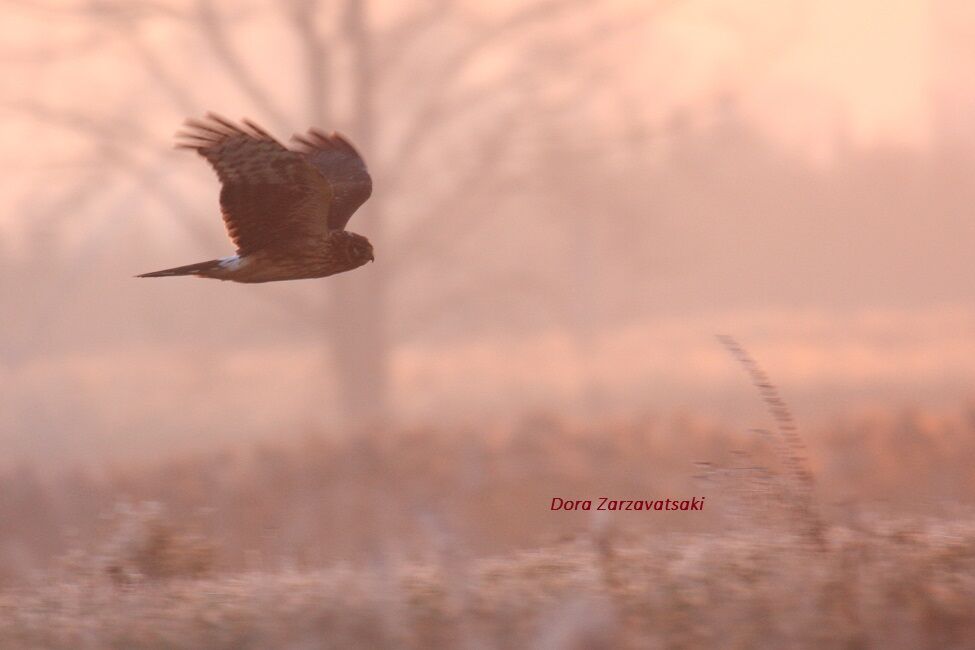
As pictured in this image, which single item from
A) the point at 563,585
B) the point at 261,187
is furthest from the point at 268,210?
the point at 563,585

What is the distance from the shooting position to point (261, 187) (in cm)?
486

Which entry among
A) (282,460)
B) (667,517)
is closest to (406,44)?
(282,460)

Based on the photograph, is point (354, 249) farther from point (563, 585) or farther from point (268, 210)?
point (563, 585)

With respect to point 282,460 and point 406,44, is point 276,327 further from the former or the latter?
point 282,460

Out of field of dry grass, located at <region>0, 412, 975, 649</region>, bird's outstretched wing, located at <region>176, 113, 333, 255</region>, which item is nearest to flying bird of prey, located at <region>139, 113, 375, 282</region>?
bird's outstretched wing, located at <region>176, 113, 333, 255</region>

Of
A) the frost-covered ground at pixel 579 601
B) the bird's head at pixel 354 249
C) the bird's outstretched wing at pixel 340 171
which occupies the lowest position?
the frost-covered ground at pixel 579 601

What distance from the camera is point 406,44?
1630 cm

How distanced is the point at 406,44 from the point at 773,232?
24263 mm

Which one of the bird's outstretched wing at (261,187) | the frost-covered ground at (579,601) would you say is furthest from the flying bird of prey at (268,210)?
the frost-covered ground at (579,601)

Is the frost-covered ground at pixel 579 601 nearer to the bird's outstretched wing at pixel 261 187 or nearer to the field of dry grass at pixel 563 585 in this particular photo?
the field of dry grass at pixel 563 585

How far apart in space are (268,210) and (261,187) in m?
0.12

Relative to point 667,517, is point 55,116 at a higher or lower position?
higher

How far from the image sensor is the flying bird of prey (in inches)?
188

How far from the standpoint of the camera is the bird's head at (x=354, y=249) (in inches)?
205
